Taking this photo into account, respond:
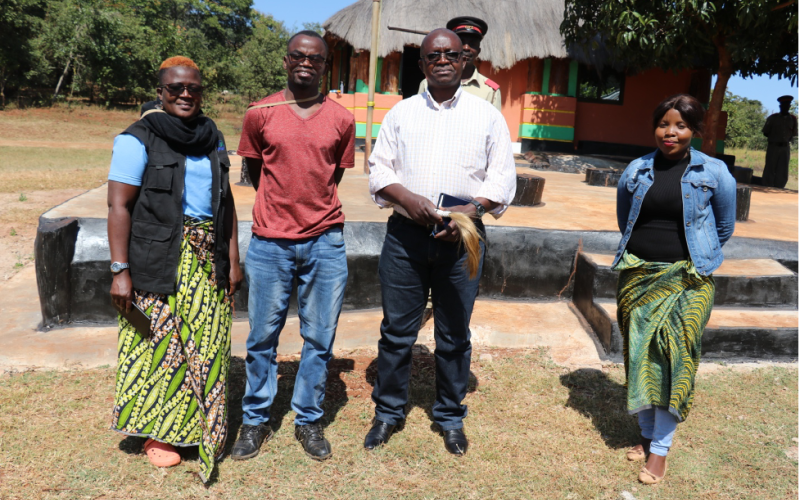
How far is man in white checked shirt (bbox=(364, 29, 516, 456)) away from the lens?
2.75m

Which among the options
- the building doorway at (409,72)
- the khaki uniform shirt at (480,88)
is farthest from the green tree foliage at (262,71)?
the khaki uniform shirt at (480,88)

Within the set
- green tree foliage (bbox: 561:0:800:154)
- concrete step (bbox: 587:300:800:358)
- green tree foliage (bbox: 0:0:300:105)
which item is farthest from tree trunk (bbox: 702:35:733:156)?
green tree foliage (bbox: 0:0:300:105)

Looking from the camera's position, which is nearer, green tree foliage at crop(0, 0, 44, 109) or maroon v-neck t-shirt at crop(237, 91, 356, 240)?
maroon v-neck t-shirt at crop(237, 91, 356, 240)

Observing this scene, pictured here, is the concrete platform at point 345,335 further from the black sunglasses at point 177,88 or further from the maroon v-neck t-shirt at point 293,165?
the black sunglasses at point 177,88

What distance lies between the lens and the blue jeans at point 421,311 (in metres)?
2.87

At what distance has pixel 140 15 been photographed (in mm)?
25109

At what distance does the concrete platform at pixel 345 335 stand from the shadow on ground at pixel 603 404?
227 mm

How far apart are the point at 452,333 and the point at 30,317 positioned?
314 centimetres

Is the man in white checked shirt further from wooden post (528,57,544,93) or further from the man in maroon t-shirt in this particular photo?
wooden post (528,57,544,93)

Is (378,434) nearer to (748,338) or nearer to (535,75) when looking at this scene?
(748,338)

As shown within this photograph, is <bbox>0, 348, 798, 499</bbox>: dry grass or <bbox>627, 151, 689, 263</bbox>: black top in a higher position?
<bbox>627, 151, 689, 263</bbox>: black top

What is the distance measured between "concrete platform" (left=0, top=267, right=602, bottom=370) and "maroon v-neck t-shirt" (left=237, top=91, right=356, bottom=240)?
5.35 ft

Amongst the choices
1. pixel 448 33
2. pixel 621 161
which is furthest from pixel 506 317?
pixel 621 161

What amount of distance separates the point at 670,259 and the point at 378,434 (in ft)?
5.29
